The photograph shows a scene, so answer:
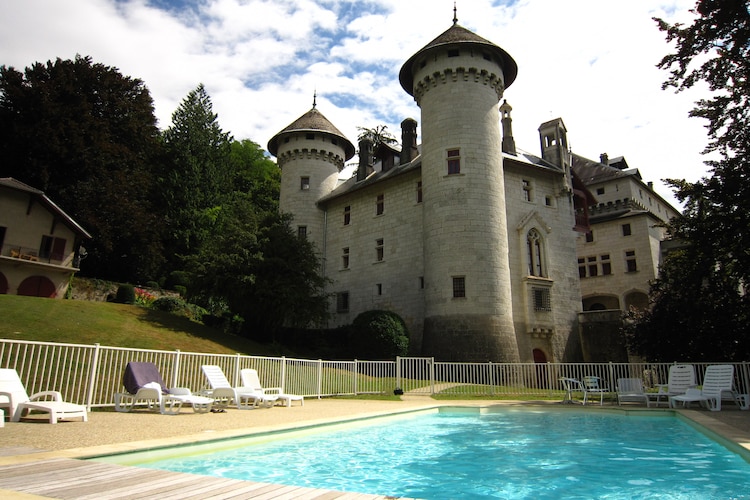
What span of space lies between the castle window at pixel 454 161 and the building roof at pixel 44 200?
2154cm

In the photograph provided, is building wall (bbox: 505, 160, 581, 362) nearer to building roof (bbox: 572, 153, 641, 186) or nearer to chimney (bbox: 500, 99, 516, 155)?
chimney (bbox: 500, 99, 516, 155)

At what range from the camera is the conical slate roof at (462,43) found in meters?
27.3

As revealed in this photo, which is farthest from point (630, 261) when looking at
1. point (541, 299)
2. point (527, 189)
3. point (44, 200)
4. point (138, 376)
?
point (44, 200)

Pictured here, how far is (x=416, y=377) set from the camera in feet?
62.2

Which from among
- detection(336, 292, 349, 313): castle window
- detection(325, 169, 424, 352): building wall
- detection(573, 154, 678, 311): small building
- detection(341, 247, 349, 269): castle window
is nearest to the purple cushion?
detection(325, 169, 424, 352): building wall

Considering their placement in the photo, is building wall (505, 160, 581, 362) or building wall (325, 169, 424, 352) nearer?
building wall (505, 160, 581, 362)

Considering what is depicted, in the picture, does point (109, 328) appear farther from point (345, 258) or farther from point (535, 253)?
point (535, 253)

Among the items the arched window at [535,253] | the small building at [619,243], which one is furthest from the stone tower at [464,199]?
the small building at [619,243]

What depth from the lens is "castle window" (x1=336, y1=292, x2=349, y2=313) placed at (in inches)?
1287

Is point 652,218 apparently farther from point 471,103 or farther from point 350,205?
point 350,205

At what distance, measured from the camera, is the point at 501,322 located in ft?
80.0

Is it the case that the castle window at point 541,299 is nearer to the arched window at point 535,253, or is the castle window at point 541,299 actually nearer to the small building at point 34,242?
the arched window at point 535,253

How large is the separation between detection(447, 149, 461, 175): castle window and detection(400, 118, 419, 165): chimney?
6.67m

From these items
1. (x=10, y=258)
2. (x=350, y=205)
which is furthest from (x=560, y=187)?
(x=10, y=258)
